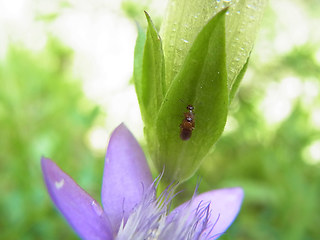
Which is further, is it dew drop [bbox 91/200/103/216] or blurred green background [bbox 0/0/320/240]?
blurred green background [bbox 0/0/320/240]

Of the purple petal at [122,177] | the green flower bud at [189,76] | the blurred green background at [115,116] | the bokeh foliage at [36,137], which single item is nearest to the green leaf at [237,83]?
the green flower bud at [189,76]

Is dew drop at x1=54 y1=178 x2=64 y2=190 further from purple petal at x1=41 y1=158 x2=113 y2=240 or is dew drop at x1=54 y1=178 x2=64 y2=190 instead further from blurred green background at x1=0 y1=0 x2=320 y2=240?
blurred green background at x1=0 y1=0 x2=320 y2=240

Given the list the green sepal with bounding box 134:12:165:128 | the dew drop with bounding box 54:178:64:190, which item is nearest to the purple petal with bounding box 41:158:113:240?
the dew drop with bounding box 54:178:64:190

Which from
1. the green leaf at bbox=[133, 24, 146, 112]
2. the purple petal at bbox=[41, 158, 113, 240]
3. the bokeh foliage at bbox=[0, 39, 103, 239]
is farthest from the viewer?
the bokeh foliage at bbox=[0, 39, 103, 239]

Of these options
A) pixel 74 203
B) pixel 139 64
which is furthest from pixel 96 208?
pixel 139 64

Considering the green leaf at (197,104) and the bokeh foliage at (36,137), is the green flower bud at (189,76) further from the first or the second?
the bokeh foliage at (36,137)

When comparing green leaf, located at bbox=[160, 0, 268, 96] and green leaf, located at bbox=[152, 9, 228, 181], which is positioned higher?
green leaf, located at bbox=[160, 0, 268, 96]

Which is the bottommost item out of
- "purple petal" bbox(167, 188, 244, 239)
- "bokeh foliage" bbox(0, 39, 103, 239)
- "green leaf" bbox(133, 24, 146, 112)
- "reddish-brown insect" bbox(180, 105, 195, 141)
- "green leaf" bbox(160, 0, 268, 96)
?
"bokeh foliage" bbox(0, 39, 103, 239)
